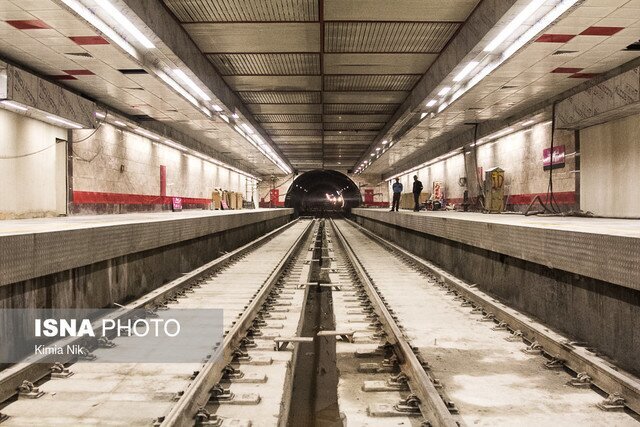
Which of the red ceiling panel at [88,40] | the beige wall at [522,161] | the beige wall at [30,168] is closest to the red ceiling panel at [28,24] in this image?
the red ceiling panel at [88,40]

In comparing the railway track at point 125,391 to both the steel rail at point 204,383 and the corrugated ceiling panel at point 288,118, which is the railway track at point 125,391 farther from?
the corrugated ceiling panel at point 288,118

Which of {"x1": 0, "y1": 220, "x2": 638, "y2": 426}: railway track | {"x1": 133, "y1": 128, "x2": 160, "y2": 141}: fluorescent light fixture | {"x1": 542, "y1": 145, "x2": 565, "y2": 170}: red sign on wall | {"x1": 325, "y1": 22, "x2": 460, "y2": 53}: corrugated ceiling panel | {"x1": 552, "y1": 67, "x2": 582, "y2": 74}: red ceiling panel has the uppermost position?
{"x1": 325, "y1": 22, "x2": 460, "y2": 53}: corrugated ceiling panel

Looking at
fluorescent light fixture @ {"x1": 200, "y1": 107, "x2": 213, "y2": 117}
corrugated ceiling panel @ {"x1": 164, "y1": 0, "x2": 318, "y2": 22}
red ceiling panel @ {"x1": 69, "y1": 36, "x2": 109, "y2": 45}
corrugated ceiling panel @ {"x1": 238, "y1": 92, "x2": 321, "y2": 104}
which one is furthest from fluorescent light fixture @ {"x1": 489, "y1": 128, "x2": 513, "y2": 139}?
red ceiling panel @ {"x1": 69, "y1": 36, "x2": 109, "y2": 45}

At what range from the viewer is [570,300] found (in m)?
5.52

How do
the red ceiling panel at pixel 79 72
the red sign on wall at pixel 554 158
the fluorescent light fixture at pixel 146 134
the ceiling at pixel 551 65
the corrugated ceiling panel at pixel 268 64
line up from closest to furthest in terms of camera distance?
1. the ceiling at pixel 551 65
2. the red ceiling panel at pixel 79 72
3. the corrugated ceiling panel at pixel 268 64
4. the red sign on wall at pixel 554 158
5. the fluorescent light fixture at pixel 146 134

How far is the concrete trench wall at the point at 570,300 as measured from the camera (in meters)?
4.43

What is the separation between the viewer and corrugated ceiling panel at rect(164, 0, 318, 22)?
345 inches

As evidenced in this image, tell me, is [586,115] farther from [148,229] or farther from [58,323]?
[58,323]

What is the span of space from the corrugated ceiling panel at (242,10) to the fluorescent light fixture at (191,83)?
1.71 metres

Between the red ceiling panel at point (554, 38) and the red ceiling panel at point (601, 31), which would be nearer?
the red ceiling panel at point (601, 31)

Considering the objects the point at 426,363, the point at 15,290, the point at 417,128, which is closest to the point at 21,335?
the point at 15,290

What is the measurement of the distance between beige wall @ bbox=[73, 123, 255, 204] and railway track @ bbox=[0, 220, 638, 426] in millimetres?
8664

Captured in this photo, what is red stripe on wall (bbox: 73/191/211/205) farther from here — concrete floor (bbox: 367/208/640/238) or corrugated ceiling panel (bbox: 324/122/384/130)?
concrete floor (bbox: 367/208/640/238)

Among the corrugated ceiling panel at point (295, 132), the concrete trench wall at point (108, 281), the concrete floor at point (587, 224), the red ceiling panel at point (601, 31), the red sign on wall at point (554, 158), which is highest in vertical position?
the corrugated ceiling panel at point (295, 132)
